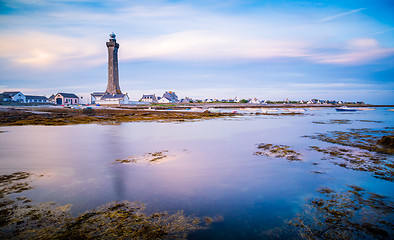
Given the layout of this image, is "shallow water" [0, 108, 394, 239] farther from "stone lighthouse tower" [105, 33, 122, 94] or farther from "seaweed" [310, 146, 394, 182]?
"stone lighthouse tower" [105, 33, 122, 94]

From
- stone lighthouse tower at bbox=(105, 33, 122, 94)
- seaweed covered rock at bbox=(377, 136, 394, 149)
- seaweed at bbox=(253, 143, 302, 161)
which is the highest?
stone lighthouse tower at bbox=(105, 33, 122, 94)

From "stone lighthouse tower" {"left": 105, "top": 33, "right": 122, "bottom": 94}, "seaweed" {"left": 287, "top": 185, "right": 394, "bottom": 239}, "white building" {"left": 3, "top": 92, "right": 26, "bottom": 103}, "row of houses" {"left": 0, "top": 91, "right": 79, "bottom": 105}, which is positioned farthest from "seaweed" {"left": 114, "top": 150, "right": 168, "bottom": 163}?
"white building" {"left": 3, "top": 92, "right": 26, "bottom": 103}

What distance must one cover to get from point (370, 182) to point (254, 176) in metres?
3.79

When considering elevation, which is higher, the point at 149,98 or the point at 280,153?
the point at 149,98

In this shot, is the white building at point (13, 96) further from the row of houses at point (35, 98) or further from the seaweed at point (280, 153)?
the seaweed at point (280, 153)

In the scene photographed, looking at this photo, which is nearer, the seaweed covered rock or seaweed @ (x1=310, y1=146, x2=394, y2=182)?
seaweed @ (x1=310, y1=146, x2=394, y2=182)

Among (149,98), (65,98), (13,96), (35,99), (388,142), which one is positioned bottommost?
(388,142)

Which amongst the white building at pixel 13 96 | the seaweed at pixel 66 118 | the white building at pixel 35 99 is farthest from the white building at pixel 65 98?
the seaweed at pixel 66 118

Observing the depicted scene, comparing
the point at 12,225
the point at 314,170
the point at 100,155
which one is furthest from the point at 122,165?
the point at 314,170

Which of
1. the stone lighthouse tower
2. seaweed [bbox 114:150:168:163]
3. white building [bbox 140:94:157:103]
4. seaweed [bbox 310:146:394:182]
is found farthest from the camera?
white building [bbox 140:94:157:103]

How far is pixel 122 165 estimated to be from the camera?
9.33 metres

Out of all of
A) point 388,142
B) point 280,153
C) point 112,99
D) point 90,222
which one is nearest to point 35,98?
point 112,99

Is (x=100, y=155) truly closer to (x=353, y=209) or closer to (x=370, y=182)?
(x=353, y=209)

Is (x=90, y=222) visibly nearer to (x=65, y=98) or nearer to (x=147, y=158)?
(x=147, y=158)
